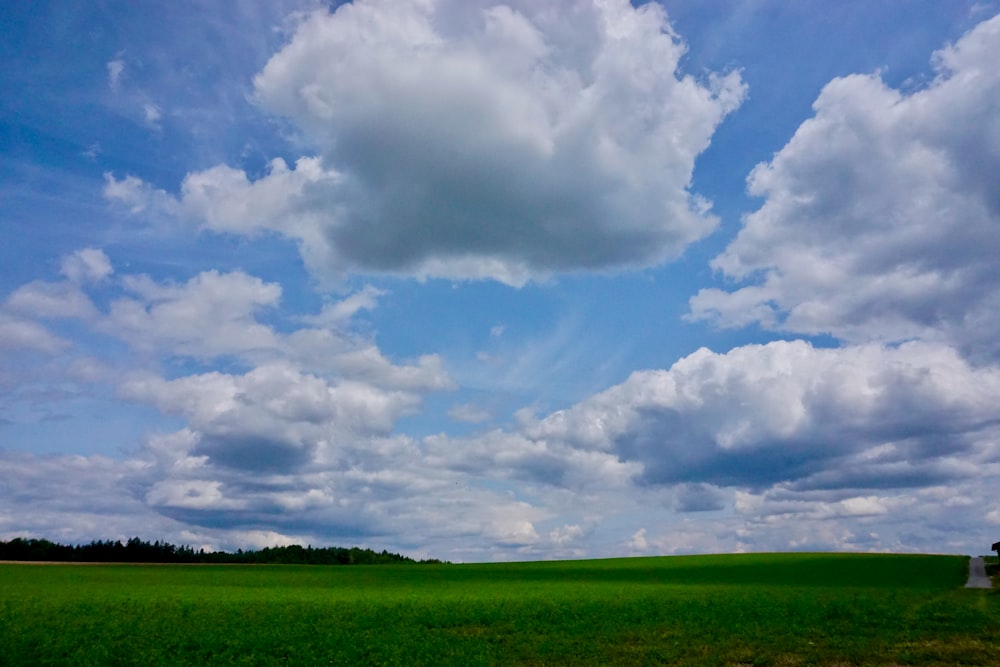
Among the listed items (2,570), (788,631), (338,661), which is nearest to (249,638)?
(338,661)

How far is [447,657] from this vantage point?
24.5 metres

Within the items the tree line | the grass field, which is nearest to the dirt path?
the grass field

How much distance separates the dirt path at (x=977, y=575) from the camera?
56.5m

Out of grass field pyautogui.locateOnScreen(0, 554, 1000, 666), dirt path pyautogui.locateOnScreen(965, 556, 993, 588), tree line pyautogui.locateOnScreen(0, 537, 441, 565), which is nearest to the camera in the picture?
grass field pyautogui.locateOnScreen(0, 554, 1000, 666)

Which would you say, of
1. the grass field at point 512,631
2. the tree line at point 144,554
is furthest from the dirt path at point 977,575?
the tree line at point 144,554

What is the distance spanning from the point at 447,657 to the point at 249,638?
8.88m

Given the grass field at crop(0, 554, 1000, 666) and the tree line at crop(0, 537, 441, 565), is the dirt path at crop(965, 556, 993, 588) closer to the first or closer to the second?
the grass field at crop(0, 554, 1000, 666)

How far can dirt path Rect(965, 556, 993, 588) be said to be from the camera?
56.5m

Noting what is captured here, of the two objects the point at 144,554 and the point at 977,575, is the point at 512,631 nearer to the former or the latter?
the point at 977,575

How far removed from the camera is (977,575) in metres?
66.4

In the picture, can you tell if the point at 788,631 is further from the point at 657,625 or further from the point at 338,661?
the point at 338,661

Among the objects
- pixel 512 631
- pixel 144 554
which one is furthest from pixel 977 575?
pixel 144 554

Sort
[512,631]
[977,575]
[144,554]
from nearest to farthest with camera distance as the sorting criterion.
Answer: [512,631] < [977,575] < [144,554]

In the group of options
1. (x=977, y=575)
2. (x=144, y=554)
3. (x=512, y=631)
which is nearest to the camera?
(x=512, y=631)
